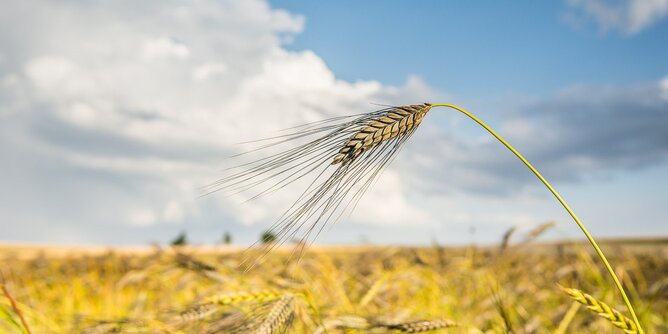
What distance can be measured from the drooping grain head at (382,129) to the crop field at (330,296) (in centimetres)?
21

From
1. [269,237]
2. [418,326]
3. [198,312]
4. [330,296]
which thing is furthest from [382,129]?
[330,296]

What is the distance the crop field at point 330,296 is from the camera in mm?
1487

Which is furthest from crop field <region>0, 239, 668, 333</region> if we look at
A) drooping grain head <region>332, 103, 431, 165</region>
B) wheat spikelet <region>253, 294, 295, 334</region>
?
drooping grain head <region>332, 103, 431, 165</region>

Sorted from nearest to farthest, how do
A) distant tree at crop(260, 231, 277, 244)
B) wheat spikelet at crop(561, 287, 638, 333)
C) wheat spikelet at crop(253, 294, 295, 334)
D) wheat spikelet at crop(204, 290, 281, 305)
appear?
distant tree at crop(260, 231, 277, 244)
wheat spikelet at crop(561, 287, 638, 333)
wheat spikelet at crop(253, 294, 295, 334)
wheat spikelet at crop(204, 290, 281, 305)

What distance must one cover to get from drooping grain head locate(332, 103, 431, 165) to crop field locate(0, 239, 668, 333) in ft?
0.69

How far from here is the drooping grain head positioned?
1021 millimetres

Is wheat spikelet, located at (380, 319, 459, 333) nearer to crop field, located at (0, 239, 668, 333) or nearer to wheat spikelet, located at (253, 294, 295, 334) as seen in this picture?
crop field, located at (0, 239, 668, 333)

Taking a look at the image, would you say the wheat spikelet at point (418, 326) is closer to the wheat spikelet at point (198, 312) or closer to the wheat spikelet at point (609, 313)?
the wheat spikelet at point (609, 313)

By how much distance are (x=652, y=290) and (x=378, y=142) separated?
205 cm

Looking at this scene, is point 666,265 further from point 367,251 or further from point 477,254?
point 477,254

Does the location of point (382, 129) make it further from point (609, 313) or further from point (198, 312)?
point (198, 312)

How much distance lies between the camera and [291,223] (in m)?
1.00

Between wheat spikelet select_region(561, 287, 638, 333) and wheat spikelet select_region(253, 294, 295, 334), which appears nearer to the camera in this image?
wheat spikelet select_region(561, 287, 638, 333)

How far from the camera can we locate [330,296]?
128 inches
